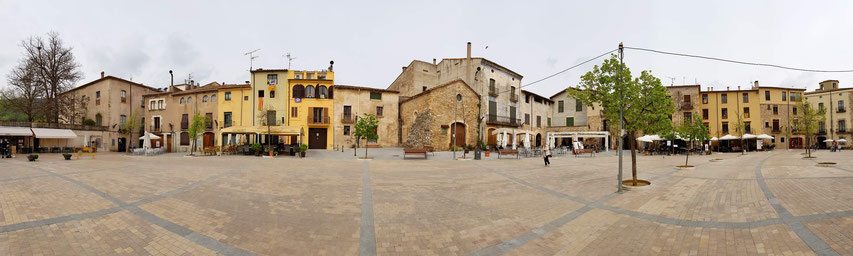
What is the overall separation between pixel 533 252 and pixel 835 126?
6017cm

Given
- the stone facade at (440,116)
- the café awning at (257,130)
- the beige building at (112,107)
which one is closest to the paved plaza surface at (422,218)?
the café awning at (257,130)

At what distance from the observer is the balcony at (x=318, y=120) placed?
30.4 meters

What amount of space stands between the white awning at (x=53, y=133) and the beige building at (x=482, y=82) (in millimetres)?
31467

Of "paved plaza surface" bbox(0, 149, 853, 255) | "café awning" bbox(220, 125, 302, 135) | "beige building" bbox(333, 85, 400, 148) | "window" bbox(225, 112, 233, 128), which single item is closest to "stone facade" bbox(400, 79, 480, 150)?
"beige building" bbox(333, 85, 400, 148)

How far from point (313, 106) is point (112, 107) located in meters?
23.8

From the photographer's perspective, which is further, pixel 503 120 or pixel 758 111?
pixel 758 111

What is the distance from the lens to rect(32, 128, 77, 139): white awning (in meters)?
26.0

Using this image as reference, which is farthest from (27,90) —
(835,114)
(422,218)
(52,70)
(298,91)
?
(835,114)

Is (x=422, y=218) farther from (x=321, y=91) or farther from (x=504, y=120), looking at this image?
(x=504, y=120)

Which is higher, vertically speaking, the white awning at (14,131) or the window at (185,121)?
the window at (185,121)

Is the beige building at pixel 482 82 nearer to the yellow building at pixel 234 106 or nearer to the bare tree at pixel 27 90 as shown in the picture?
the yellow building at pixel 234 106

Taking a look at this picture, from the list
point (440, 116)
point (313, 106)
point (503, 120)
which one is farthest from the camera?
point (503, 120)

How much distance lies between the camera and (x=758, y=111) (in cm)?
3800

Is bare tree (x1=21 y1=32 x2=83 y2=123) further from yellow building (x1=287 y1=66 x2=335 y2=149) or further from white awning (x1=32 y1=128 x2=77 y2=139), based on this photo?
yellow building (x1=287 y1=66 x2=335 y2=149)
